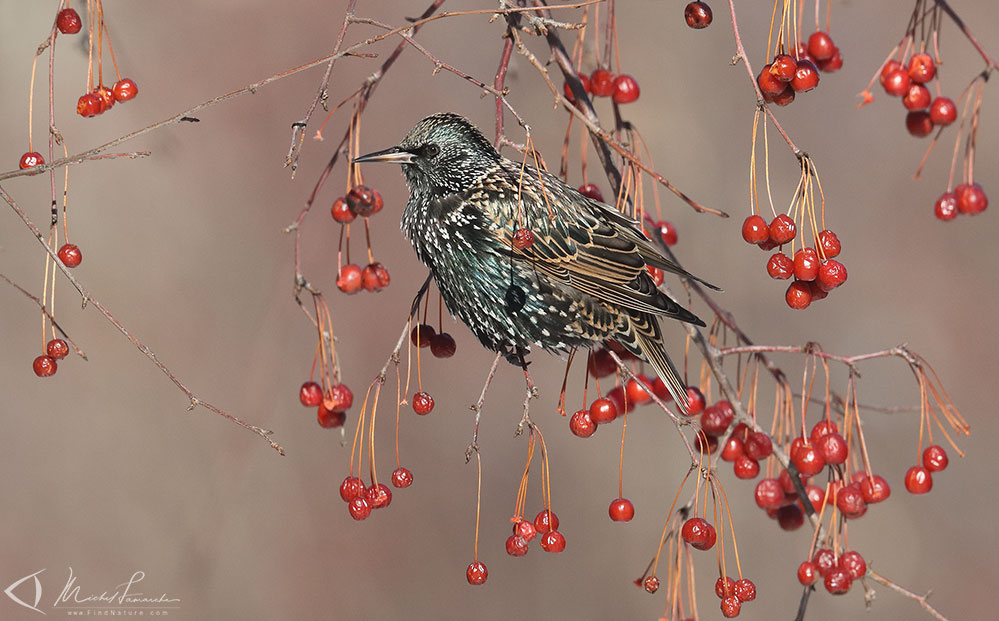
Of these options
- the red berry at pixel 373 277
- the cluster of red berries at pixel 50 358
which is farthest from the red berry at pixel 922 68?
the cluster of red berries at pixel 50 358

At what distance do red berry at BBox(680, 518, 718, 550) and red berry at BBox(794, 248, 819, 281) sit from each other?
77cm

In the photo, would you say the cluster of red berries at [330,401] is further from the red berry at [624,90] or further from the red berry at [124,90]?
the red berry at [624,90]

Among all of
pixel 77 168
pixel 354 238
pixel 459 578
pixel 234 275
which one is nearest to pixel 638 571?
pixel 459 578

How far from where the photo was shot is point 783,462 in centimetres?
305

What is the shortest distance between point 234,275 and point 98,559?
2.07 metres

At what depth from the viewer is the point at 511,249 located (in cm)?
316

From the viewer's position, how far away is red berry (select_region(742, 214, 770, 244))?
8.80 feet

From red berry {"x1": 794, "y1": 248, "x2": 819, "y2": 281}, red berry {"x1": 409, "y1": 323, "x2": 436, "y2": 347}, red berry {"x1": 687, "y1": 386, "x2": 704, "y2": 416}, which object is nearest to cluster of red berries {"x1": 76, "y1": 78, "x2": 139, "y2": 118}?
red berry {"x1": 409, "y1": 323, "x2": 436, "y2": 347}

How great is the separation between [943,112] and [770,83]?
107cm

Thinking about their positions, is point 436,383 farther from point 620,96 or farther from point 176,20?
point 620,96

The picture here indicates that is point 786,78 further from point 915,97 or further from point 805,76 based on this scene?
point 915,97

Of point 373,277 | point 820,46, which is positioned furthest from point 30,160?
point 820,46

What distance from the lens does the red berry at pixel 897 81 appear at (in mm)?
3213

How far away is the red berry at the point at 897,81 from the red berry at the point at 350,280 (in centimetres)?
190
